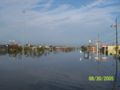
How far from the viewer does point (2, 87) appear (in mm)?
30969

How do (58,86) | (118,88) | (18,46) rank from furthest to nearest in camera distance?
(18,46) < (58,86) < (118,88)

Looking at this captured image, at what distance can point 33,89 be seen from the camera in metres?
29.0

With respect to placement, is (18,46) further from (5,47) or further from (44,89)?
(44,89)

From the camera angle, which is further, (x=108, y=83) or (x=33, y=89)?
(x=108, y=83)

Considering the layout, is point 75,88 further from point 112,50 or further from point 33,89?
point 112,50

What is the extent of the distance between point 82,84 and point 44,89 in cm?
473

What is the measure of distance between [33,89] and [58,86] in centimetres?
288

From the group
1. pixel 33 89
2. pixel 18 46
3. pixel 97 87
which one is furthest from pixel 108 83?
pixel 18 46

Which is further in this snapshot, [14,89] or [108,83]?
[108,83]

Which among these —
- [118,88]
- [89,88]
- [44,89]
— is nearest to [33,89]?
[44,89]

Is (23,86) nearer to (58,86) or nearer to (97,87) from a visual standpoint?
(58,86)

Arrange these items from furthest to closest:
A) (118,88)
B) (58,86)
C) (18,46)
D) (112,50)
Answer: (18,46)
(112,50)
(58,86)
(118,88)

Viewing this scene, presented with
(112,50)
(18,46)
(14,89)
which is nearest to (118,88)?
(14,89)

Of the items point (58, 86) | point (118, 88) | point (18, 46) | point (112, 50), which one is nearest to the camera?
point (118, 88)
